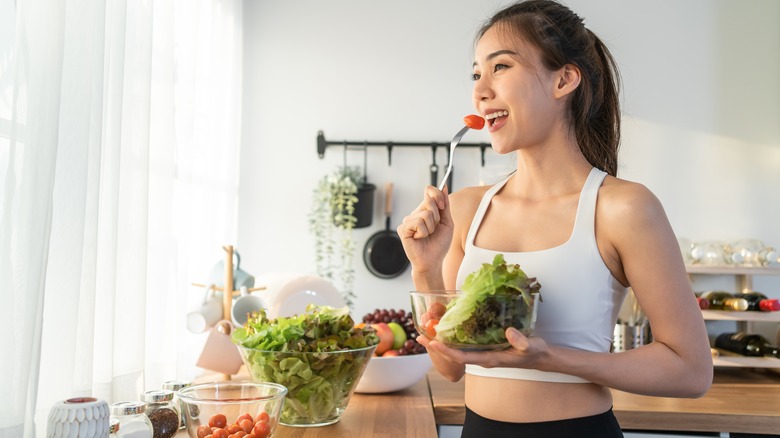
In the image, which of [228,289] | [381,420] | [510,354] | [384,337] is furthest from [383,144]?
[510,354]

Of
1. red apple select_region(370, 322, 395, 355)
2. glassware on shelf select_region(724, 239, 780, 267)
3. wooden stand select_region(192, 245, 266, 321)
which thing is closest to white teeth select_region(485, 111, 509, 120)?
red apple select_region(370, 322, 395, 355)

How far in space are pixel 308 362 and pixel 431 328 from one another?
19.2 inches

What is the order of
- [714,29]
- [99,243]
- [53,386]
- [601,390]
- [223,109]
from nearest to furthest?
[601,390] → [53,386] → [99,243] → [223,109] → [714,29]

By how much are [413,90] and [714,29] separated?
4.26ft

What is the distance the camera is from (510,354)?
2.87ft

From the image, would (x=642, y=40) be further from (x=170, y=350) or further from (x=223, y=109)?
(x=170, y=350)

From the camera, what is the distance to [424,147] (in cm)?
294

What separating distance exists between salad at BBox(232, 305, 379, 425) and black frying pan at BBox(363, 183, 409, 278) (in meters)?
1.46

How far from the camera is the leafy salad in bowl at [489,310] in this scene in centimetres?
87

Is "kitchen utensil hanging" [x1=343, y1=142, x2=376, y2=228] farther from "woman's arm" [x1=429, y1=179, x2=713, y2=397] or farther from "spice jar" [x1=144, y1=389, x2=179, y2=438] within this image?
"woman's arm" [x1=429, y1=179, x2=713, y2=397]

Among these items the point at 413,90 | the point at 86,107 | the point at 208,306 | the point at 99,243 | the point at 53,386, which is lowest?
the point at 53,386

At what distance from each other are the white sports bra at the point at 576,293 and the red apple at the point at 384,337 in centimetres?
73

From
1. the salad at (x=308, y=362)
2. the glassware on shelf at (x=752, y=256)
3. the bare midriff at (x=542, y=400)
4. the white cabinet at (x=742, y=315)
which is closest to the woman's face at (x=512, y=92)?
the bare midriff at (x=542, y=400)

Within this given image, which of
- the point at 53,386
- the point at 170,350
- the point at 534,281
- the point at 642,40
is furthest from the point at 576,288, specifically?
the point at 642,40
